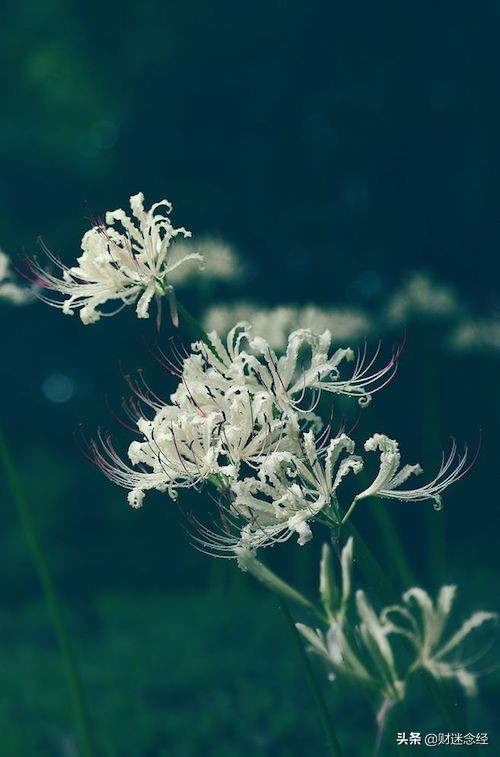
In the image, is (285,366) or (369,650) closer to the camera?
(369,650)

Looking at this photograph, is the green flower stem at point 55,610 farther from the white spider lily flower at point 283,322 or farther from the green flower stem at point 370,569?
the green flower stem at point 370,569

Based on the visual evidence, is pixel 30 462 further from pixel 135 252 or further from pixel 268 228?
pixel 135 252

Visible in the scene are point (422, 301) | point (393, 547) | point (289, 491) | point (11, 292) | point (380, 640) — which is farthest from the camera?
point (422, 301)

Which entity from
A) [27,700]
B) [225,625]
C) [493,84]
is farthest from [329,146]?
[27,700]

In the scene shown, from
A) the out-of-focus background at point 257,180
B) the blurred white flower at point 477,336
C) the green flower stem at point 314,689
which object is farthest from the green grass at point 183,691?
the blurred white flower at point 477,336

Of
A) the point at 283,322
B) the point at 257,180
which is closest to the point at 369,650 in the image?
the point at 283,322

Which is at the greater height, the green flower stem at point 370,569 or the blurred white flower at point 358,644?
the green flower stem at point 370,569

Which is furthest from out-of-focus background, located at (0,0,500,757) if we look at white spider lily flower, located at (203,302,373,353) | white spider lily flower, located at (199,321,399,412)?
white spider lily flower, located at (199,321,399,412)

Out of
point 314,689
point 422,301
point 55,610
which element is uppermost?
point 422,301

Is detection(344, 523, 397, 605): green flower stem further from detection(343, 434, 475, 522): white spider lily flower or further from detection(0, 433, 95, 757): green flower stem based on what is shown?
detection(0, 433, 95, 757): green flower stem

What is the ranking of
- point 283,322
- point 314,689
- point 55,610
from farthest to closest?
point 283,322 → point 55,610 → point 314,689

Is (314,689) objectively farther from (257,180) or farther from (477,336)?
(257,180)
